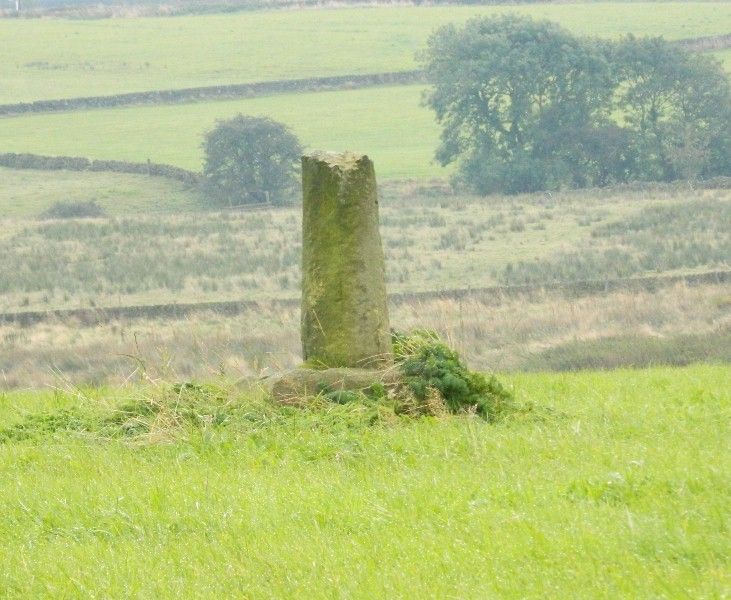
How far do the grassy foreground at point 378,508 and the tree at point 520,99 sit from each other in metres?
63.2

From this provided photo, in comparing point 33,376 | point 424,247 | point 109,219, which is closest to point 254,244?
point 424,247

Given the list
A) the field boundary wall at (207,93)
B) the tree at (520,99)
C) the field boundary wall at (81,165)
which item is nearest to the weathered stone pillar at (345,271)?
the tree at (520,99)

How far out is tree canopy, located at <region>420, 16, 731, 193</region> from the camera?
7306 cm

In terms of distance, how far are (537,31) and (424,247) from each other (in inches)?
1243

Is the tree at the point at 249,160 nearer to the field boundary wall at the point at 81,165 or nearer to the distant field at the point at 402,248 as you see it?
the field boundary wall at the point at 81,165

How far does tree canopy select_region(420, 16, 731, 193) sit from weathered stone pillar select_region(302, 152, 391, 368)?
2387 inches

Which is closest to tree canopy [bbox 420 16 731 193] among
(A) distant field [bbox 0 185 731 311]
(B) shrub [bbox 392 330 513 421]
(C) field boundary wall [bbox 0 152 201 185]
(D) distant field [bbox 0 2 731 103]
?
(A) distant field [bbox 0 185 731 311]

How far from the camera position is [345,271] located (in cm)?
1139

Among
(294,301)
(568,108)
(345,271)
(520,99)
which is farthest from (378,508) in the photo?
(520,99)

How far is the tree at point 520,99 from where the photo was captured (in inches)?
2904

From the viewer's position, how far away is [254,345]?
95.5 ft

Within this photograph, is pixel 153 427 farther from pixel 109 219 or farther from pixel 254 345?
pixel 109 219

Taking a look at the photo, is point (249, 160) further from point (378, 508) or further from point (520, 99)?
point (378, 508)

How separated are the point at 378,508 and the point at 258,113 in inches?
3099
